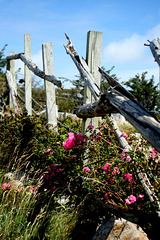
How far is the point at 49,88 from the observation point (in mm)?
5059

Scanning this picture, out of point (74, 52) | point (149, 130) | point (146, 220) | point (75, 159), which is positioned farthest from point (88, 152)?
point (149, 130)

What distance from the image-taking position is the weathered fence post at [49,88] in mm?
5031

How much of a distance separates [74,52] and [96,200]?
2.26m

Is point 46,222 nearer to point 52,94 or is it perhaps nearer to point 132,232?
point 132,232

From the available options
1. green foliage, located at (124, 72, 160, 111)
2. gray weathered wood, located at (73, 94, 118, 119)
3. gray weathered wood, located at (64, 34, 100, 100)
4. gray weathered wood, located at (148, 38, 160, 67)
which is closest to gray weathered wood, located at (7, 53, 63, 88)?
gray weathered wood, located at (64, 34, 100, 100)

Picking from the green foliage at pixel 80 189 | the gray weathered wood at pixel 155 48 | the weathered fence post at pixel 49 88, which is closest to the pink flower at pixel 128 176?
the green foliage at pixel 80 189

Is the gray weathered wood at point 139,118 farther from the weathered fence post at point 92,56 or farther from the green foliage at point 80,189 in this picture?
the weathered fence post at point 92,56

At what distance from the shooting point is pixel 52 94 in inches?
200

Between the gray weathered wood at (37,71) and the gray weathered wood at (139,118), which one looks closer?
the gray weathered wood at (139,118)

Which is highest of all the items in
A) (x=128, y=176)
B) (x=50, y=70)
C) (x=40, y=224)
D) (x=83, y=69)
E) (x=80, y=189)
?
(x=50, y=70)

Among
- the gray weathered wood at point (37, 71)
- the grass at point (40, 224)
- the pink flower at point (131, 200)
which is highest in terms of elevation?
the gray weathered wood at point (37, 71)

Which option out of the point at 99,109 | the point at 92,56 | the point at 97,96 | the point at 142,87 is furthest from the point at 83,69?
the point at 142,87

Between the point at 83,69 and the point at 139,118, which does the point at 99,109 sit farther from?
the point at 83,69

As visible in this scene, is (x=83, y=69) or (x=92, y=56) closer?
(x=83, y=69)
